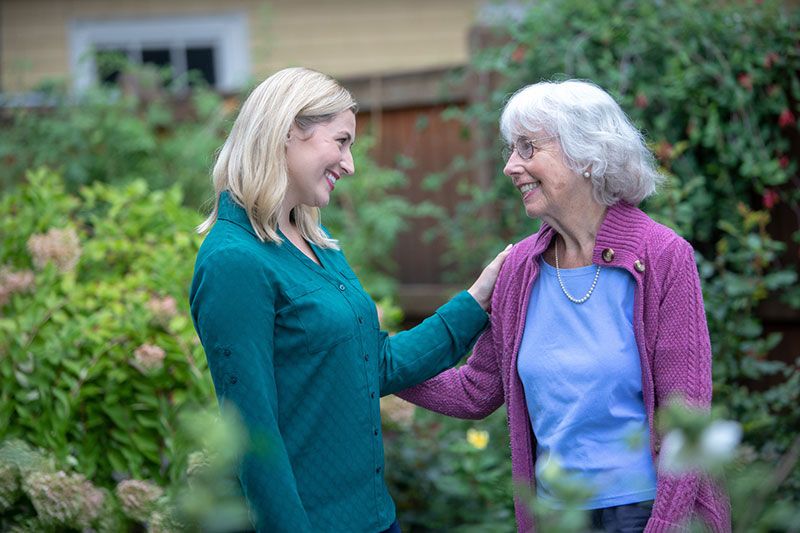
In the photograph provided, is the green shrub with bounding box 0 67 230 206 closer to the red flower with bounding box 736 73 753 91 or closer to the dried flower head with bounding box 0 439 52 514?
the dried flower head with bounding box 0 439 52 514

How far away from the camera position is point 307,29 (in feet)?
29.3

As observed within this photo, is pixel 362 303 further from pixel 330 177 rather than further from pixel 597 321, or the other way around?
pixel 597 321

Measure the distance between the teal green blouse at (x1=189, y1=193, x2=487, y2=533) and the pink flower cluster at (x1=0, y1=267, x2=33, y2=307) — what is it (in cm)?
161

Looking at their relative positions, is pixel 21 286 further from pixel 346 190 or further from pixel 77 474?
pixel 346 190

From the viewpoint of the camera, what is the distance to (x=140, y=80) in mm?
6742

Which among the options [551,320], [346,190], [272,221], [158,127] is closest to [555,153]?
[551,320]

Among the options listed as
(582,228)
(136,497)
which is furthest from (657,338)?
(136,497)

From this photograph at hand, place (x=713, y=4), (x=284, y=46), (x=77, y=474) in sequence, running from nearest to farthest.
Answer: (x=77, y=474) < (x=713, y=4) < (x=284, y=46)

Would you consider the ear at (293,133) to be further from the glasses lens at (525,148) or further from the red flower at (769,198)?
the red flower at (769,198)

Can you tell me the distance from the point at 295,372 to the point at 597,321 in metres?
0.73

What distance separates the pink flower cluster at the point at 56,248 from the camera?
3.74m

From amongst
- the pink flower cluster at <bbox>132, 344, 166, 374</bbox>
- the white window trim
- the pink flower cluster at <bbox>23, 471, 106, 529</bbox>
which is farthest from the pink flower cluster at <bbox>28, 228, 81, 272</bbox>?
the white window trim

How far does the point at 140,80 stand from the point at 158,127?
1.47 feet

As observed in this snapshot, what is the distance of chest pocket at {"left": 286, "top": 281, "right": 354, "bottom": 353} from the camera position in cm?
233
